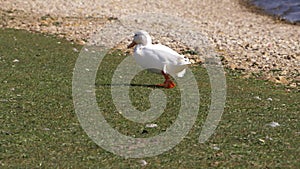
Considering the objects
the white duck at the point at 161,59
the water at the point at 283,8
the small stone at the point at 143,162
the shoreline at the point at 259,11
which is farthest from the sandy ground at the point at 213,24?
the small stone at the point at 143,162

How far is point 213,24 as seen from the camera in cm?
2536

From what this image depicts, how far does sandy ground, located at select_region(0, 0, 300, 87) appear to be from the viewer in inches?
625

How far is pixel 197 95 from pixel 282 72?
414 centimetres

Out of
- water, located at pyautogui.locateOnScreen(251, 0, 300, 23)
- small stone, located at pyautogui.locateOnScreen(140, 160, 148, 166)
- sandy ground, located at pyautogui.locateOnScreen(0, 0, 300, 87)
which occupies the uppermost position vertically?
small stone, located at pyautogui.locateOnScreen(140, 160, 148, 166)

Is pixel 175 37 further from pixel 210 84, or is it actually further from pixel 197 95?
pixel 197 95

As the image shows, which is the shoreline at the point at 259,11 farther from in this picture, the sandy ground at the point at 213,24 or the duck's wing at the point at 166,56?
the duck's wing at the point at 166,56

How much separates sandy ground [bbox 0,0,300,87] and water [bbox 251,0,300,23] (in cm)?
119

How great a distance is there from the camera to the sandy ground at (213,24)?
52.1ft

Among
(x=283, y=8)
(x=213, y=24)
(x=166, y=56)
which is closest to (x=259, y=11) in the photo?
(x=283, y=8)

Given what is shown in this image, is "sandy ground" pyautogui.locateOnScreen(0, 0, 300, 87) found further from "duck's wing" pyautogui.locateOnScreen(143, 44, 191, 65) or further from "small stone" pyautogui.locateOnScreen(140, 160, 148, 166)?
"small stone" pyautogui.locateOnScreen(140, 160, 148, 166)

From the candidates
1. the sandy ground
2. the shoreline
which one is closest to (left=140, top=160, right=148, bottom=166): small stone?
the sandy ground

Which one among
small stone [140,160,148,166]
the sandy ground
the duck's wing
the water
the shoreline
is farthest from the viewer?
the water

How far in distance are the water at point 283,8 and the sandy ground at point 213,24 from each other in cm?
119

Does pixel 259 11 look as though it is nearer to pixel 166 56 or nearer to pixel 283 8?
pixel 283 8
